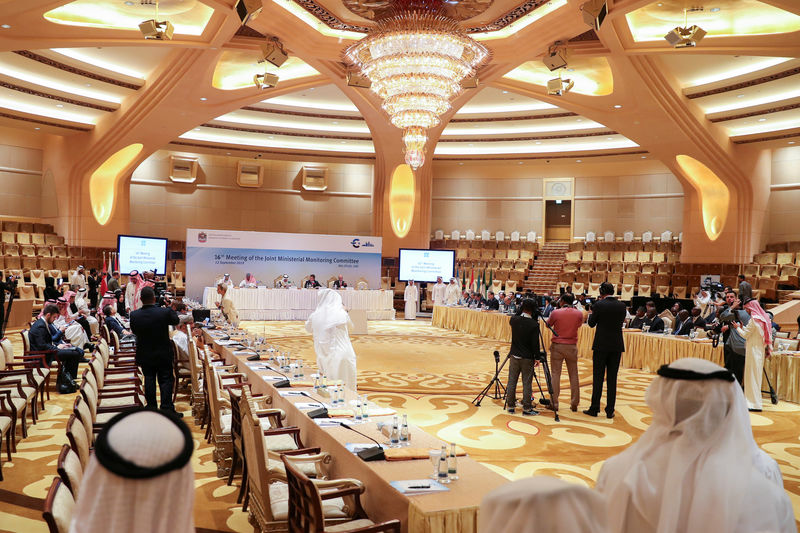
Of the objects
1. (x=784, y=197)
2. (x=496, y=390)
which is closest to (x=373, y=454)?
(x=496, y=390)

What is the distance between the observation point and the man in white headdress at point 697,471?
65.9 inches

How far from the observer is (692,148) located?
16203 millimetres

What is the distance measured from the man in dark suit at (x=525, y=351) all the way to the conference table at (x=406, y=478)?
2746 mm

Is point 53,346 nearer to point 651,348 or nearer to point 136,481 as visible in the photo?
point 136,481

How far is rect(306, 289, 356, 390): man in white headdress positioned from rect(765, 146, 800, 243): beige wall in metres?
16.6

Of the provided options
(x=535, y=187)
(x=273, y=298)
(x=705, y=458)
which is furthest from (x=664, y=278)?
(x=705, y=458)

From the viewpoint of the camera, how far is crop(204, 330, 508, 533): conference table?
2.75m

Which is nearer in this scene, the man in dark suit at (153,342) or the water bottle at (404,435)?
the water bottle at (404,435)

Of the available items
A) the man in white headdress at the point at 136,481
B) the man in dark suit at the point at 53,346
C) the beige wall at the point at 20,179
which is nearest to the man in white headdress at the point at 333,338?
the man in dark suit at the point at 53,346

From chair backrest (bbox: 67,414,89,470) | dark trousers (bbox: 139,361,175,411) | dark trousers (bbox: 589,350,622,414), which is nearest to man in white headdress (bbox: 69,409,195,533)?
chair backrest (bbox: 67,414,89,470)

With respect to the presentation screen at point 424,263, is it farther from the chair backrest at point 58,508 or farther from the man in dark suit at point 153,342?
the chair backrest at point 58,508

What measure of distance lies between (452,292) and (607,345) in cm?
1044

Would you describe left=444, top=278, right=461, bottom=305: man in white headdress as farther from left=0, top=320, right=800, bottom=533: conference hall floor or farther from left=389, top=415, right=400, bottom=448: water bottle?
left=389, top=415, right=400, bottom=448: water bottle

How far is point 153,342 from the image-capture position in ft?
19.8
